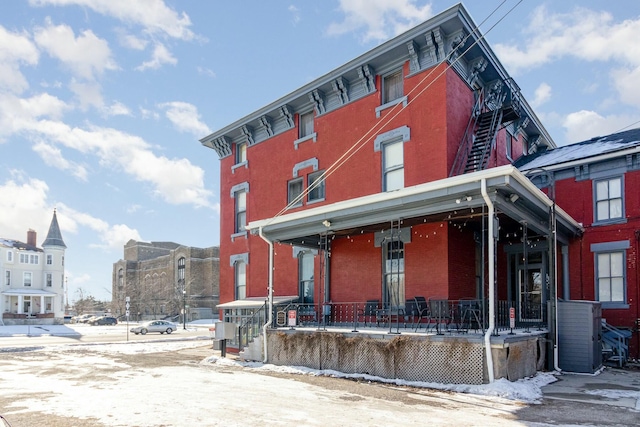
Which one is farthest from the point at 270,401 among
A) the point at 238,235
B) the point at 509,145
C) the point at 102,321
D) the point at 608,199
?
the point at 102,321

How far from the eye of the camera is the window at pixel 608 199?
1692cm

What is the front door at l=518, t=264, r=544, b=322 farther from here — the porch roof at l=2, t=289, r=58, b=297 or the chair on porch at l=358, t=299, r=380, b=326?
the porch roof at l=2, t=289, r=58, b=297

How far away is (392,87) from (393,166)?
9.25 ft

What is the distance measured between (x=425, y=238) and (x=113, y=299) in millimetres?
79159

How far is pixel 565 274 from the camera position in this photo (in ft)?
57.3

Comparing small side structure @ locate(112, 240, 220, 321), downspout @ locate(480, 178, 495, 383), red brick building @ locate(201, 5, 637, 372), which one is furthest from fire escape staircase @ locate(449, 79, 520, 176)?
small side structure @ locate(112, 240, 220, 321)

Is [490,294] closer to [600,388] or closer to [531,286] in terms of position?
[600,388]

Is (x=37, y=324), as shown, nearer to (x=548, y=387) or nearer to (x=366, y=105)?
(x=366, y=105)

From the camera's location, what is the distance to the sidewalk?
9.81 meters

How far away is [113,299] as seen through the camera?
83.9 m

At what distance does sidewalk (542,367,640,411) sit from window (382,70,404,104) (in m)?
9.93

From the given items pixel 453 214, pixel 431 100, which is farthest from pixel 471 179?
pixel 431 100

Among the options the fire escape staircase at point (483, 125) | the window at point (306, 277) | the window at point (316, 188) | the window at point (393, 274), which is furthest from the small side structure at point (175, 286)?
the fire escape staircase at point (483, 125)

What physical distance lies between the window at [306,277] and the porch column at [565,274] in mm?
8899
